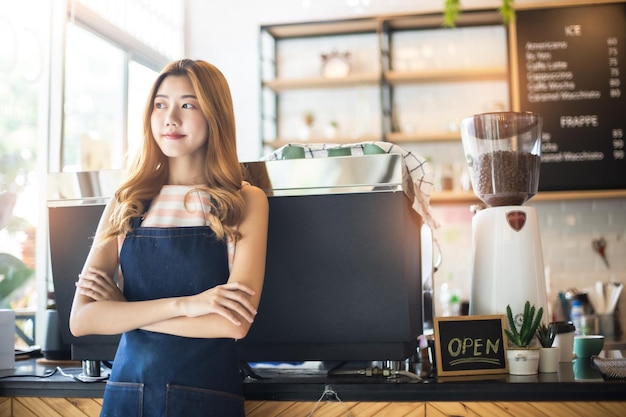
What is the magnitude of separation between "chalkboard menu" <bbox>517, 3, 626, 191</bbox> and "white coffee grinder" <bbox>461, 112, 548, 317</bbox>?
104 inches

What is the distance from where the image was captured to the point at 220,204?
1463 mm

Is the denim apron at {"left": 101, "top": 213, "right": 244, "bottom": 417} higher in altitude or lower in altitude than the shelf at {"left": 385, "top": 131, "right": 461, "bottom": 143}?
lower

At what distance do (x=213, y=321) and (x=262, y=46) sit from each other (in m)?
3.62

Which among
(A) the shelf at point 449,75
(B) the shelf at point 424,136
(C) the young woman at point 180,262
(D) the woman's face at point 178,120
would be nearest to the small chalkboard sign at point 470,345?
(C) the young woman at point 180,262

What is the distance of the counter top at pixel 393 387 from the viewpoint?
55.8 inches

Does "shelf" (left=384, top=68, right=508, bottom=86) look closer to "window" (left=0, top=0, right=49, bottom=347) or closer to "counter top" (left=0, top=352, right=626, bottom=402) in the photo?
"window" (left=0, top=0, right=49, bottom=347)

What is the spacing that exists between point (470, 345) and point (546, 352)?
0.56ft

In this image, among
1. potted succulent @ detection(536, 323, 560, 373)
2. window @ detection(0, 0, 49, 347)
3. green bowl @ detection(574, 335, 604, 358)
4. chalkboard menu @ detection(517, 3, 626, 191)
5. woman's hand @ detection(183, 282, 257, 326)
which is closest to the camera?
woman's hand @ detection(183, 282, 257, 326)

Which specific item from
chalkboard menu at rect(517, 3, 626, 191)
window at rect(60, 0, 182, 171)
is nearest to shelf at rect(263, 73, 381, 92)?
window at rect(60, 0, 182, 171)

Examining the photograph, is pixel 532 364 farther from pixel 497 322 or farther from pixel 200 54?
pixel 200 54

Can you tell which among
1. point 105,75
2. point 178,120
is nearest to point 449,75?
point 105,75

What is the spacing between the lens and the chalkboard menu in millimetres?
4320

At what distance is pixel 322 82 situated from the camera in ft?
15.2

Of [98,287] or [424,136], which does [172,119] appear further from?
[424,136]
